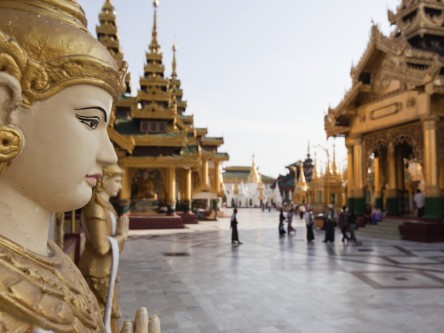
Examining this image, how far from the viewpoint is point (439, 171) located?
14977 millimetres

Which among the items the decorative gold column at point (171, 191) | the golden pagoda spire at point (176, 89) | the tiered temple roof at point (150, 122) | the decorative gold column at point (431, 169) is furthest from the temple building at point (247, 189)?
the decorative gold column at point (431, 169)

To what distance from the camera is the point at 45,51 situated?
1.19 metres

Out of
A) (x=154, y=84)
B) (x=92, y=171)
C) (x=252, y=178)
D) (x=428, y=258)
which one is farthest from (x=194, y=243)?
(x=252, y=178)

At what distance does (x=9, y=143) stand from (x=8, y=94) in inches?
5.8

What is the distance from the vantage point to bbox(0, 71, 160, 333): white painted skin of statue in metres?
1.19

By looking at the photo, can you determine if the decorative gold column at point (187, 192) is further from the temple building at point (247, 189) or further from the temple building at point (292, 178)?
the temple building at point (247, 189)

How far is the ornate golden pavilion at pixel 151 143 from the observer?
22.9 meters

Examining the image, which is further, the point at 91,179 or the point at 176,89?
the point at 176,89

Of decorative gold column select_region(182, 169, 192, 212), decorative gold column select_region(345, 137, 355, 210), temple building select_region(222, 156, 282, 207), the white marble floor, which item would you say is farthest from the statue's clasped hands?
temple building select_region(222, 156, 282, 207)

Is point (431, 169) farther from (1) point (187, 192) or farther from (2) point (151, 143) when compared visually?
(1) point (187, 192)

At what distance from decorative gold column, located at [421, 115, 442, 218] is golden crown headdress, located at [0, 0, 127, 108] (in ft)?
51.3

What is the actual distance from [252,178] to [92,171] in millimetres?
66312

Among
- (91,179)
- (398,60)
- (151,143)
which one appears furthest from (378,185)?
(91,179)

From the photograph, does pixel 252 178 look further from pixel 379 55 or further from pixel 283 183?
pixel 379 55
